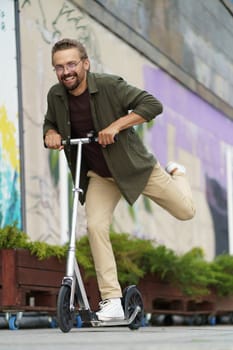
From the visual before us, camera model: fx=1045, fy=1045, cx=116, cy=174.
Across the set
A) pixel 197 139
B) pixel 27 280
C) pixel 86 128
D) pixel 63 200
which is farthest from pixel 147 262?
pixel 197 139

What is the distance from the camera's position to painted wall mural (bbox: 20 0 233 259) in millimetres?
11680

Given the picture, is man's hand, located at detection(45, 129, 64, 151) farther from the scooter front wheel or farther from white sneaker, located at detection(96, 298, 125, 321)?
white sneaker, located at detection(96, 298, 125, 321)

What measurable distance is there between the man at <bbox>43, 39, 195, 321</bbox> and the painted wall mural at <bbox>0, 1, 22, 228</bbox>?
448cm

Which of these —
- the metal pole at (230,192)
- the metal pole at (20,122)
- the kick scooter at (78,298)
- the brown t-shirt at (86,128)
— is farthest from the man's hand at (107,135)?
the metal pole at (230,192)

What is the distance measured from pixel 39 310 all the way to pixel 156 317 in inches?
135

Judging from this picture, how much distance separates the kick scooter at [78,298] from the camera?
6.02m

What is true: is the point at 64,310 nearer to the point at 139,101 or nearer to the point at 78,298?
the point at 78,298

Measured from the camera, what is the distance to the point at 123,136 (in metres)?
6.38

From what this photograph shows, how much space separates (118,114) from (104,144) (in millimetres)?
281

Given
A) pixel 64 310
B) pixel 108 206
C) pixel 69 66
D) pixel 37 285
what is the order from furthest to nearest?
pixel 37 285 < pixel 108 206 < pixel 69 66 < pixel 64 310

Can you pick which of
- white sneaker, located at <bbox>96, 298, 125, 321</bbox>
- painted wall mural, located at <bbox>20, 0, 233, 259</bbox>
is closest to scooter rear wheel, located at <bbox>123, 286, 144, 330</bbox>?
white sneaker, located at <bbox>96, 298, 125, 321</bbox>

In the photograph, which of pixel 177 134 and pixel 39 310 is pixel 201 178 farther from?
pixel 39 310

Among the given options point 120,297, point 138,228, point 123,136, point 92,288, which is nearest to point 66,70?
point 123,136

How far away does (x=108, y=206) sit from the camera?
6.53 m
